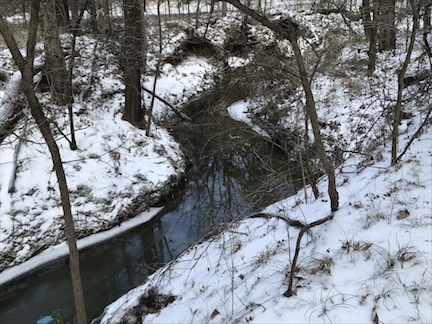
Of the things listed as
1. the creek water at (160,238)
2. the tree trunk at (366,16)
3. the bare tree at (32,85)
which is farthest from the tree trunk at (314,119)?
the bare tree at (32,85)

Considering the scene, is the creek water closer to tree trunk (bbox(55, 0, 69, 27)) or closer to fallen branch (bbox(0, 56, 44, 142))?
tree trunk (bbox(55, 0, 69, 27))

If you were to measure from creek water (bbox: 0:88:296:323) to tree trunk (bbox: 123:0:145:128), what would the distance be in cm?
208

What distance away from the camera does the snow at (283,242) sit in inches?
97.9

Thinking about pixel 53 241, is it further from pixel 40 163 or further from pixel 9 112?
pixel 9 112

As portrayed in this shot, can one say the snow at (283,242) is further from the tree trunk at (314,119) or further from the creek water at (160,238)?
the creek water at (160,238)

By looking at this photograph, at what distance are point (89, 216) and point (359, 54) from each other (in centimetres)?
915

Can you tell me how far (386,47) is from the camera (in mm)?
10453

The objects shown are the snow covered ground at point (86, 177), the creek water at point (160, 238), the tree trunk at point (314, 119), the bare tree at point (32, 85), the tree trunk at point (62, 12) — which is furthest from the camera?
the snow covered ground at point (86, 177)

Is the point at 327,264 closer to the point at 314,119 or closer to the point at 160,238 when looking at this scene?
the point at 314,119

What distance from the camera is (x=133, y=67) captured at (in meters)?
9.22

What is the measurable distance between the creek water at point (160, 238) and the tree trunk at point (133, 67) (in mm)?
2081

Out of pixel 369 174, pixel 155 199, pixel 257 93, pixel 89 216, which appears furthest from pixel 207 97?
pixel 369 174

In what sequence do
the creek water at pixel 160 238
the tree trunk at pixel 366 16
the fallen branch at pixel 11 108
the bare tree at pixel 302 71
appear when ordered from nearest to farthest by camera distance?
the bare tree at pixel 302 71
the tree trunk at pixel 366 16
the creek water at pixel 160 238
the fallen branch at pixel 11 108

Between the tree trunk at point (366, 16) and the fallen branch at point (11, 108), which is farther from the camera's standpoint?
the fallen branch at point (11, 108)
